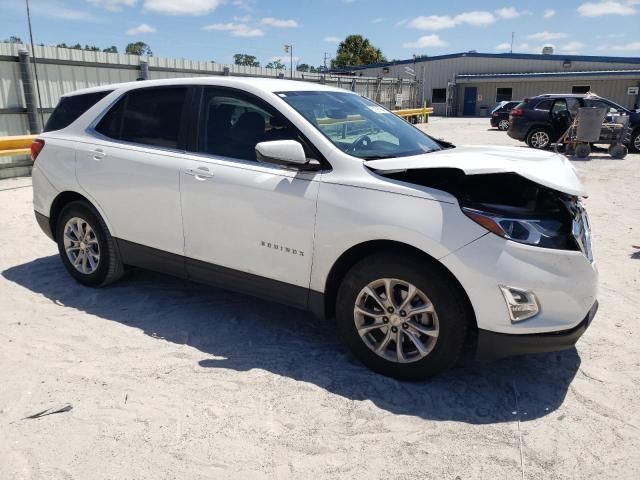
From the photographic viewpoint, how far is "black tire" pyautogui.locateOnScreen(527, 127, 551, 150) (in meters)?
15.7

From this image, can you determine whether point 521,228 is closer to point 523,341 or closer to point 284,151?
point 523,341

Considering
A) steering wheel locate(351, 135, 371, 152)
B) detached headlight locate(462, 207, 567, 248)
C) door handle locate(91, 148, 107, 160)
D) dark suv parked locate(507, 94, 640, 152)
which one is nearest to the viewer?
detached headlight locate(462, 207, 567, 248)

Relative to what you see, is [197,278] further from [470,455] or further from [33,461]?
[470,455]

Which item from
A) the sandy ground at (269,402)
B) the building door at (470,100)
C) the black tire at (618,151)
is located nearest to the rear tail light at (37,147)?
the sandy ground at (269,402)

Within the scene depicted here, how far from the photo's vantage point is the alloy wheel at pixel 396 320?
3061mm

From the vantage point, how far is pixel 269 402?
3.05 metres

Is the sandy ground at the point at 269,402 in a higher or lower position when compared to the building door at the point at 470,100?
lower

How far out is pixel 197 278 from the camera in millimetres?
3994

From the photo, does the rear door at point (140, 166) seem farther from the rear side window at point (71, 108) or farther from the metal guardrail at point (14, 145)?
the metal guardrail at point (14, 145)

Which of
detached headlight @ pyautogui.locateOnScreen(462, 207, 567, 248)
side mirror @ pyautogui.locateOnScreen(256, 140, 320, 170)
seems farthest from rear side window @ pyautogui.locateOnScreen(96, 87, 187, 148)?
detached headlight @ pyautogui.locateOnScreen(462, 207, 567, 248)

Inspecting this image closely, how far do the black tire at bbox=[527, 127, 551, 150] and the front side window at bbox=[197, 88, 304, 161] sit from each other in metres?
13.9

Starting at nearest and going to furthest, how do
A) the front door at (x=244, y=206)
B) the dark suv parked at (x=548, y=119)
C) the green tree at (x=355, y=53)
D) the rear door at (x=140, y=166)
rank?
the front door at (x=244, y=206) → the rear door at (x=140, y=166) → the dark suv parked at (x=548, y=119) → the green tree at (x=355, y=53)

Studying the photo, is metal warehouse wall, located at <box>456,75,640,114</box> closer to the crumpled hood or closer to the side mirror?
the crumpled hood

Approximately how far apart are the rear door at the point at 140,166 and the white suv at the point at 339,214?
13 mm
